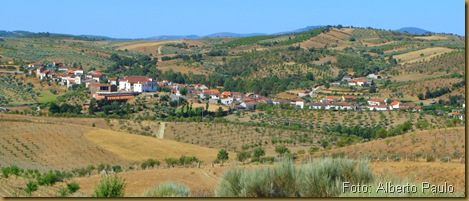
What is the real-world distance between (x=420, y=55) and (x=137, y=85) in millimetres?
50380

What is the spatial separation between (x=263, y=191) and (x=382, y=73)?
3066 inches

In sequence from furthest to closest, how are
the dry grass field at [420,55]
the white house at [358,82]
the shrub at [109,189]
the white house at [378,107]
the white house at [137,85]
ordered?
1. the dry grass field at [420,55]
2. the white house at [358,82]
3. the white house at [137,85]
4. the white house at [378,107]
5. the shrub at [109,189]

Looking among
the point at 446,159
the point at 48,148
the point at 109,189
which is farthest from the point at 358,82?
the point at 109,189

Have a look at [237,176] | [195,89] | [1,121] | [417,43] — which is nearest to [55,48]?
[195,89]

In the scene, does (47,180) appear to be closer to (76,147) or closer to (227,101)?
(76,147)

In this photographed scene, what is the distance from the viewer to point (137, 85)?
6400 centimetres

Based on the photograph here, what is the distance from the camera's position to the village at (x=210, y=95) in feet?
189

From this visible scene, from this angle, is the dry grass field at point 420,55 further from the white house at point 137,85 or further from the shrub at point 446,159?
the shrub at point 446,159

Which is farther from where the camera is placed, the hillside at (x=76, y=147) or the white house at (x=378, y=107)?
the white house at (x=378, y=107)

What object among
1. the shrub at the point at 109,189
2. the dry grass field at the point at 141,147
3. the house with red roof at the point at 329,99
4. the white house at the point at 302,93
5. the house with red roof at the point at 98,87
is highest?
the shrub at the point at 109,189

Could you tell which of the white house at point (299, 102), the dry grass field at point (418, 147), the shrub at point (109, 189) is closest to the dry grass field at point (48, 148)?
the dry grass field at point (418, 147)

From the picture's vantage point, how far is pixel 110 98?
56531 millimetres

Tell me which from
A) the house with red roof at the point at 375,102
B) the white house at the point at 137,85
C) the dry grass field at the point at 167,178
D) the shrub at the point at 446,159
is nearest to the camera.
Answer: the dry grass field at the point at 167,178

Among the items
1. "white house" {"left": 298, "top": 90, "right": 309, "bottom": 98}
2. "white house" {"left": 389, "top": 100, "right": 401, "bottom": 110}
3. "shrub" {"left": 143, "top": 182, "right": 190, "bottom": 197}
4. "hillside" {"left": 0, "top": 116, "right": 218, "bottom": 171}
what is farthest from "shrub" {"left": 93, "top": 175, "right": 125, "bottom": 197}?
"white house" {"left": 298, "top": 90, "right": 309, "bottom": 98}
